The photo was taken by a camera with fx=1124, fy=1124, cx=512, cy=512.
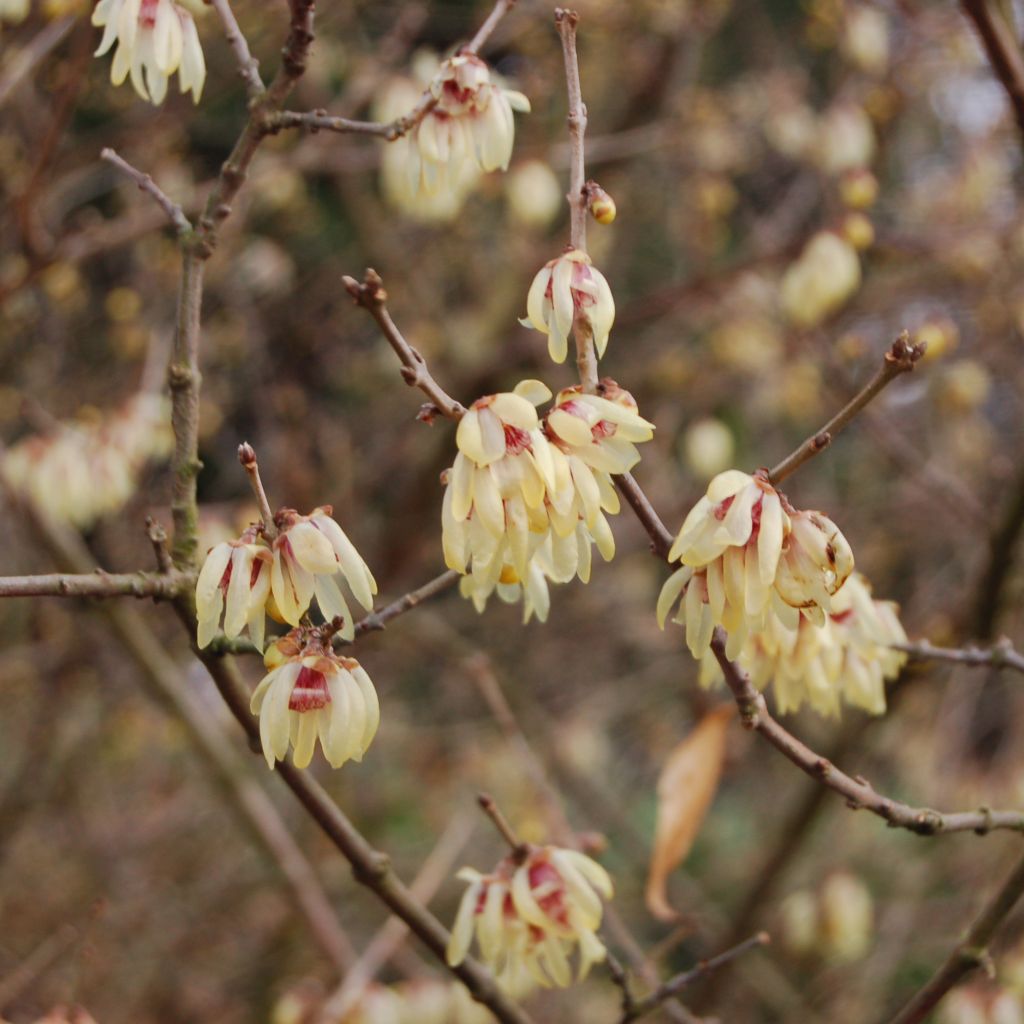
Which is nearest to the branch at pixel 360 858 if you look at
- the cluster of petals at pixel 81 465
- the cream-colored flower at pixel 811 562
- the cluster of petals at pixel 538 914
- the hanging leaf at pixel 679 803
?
the cluster of petals at pixel 538 914

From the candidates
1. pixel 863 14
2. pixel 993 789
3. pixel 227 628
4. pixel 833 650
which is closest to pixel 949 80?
pixel 863 14

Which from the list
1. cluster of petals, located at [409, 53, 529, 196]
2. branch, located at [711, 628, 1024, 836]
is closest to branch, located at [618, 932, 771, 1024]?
branch, located at [711, 628, 1024, 836]

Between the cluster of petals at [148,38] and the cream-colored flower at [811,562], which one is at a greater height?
the cluster of petals at [148,38]

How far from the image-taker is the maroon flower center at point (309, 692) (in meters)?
1.06

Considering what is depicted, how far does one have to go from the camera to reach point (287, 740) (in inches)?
41.8

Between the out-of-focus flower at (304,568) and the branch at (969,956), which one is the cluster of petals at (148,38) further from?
the branch at (969,956)

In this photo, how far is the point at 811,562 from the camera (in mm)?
1018

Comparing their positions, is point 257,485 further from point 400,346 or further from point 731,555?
point 731,555

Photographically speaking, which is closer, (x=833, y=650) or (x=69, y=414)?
(x=833, y=650)

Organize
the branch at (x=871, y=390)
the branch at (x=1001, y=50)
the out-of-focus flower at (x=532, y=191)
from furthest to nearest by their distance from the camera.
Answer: the out-of-focus flower at (x=532, y=191) < the branch at (x=1001, y=50) < the branch at (x=871, y=390)

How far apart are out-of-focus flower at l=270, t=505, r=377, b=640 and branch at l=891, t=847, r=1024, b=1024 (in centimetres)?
84

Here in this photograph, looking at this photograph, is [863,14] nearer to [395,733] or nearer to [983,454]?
[983,454]

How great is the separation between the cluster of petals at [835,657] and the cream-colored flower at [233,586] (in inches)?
20.4

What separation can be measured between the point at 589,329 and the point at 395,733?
4150mm
